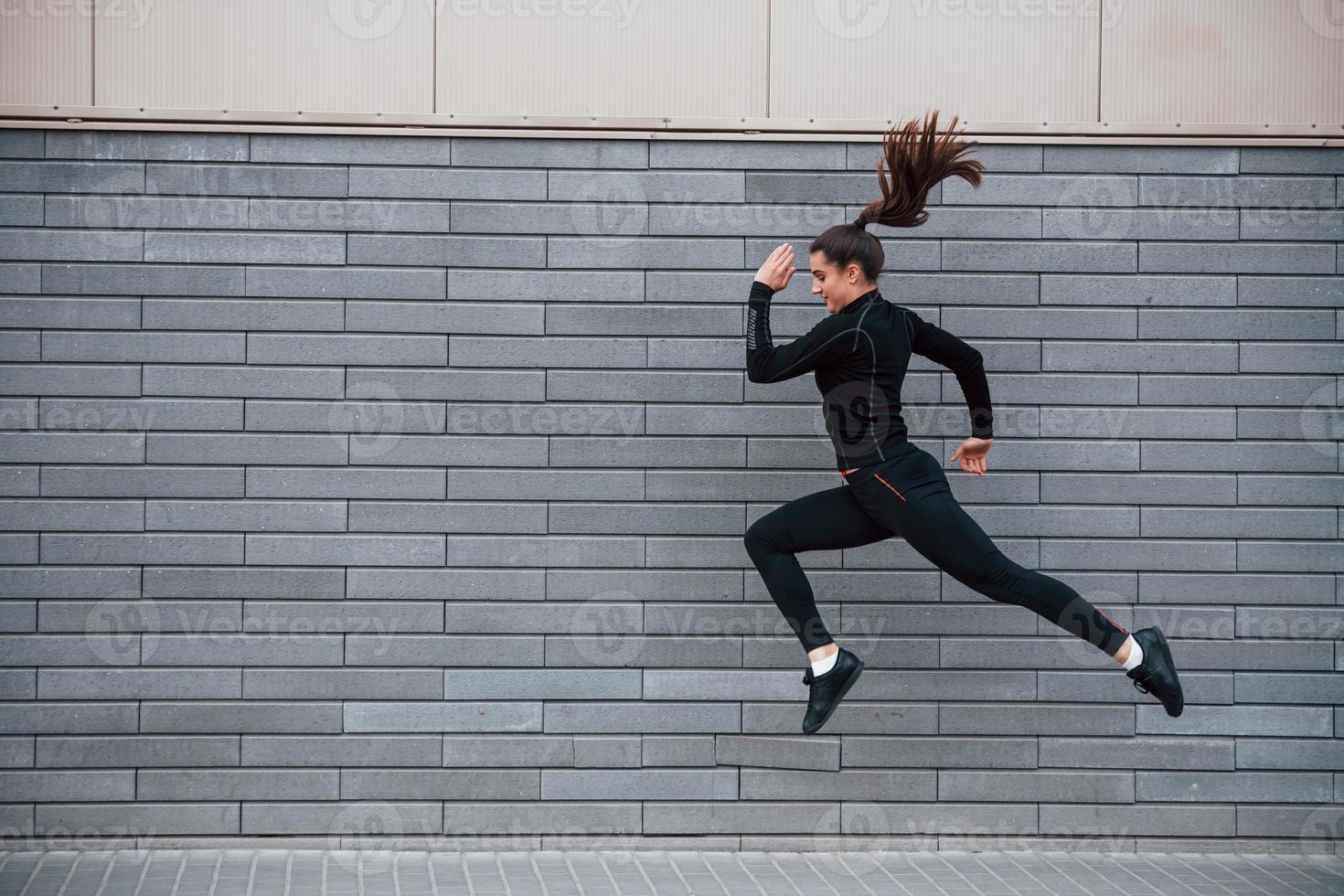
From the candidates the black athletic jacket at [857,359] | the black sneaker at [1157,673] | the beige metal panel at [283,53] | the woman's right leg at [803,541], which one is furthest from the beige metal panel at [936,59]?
the black sneaker at [1157,673]

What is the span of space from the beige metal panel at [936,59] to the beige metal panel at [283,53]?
1.58m

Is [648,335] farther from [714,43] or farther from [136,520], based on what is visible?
[136,520]

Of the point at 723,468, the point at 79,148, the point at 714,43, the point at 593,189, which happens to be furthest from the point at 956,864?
the point at 79,148

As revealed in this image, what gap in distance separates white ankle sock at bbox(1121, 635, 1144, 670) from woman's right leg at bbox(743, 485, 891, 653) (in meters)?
1.02

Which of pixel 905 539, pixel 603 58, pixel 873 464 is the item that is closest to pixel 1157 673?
pixel 905 539

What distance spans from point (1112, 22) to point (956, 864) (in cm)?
368

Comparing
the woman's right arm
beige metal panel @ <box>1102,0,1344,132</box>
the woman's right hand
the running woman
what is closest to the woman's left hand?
the woman's right arm

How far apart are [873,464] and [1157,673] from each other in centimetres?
134

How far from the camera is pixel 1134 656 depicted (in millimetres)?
5129

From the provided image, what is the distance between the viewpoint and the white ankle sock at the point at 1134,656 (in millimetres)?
5125

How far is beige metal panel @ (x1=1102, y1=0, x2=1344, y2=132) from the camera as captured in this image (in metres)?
5.88

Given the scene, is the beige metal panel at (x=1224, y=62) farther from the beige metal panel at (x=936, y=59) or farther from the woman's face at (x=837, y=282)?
the woman's face at (x=837, y=282)

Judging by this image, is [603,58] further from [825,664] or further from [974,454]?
[825,664]

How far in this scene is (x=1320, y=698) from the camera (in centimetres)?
589
